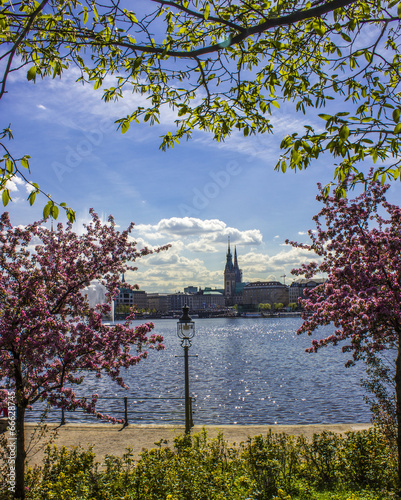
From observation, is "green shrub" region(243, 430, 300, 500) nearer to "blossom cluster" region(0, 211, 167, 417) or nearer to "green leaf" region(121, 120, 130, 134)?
"blossom cluster" region(0, 211, 167, 417)

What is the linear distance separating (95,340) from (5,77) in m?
6.43

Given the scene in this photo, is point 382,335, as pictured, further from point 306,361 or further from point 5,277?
point 306,361

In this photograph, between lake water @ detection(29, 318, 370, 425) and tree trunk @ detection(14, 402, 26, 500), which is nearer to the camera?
tree trunk @ detection(14, 402, 26, 500)

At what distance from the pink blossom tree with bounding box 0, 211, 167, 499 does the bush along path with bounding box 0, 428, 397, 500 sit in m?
1.30

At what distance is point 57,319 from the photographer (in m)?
9.16

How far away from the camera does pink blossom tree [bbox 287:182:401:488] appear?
28.3ft

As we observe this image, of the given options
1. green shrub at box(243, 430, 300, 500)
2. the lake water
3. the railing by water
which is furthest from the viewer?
the lake water

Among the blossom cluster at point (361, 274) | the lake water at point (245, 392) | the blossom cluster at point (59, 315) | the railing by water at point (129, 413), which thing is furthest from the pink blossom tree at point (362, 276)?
the railing by water at point (129, 413)

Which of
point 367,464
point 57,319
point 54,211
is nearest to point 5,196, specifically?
point 54,211

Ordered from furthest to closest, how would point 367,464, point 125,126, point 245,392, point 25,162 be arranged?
point 245,392
point 367,464
point 125,126
point 25,162

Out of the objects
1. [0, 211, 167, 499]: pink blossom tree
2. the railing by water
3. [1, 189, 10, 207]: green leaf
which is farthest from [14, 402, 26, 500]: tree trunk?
the railing by water

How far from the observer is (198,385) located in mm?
34156

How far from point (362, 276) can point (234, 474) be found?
14.7 feet

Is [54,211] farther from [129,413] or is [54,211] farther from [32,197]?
[129,413]
